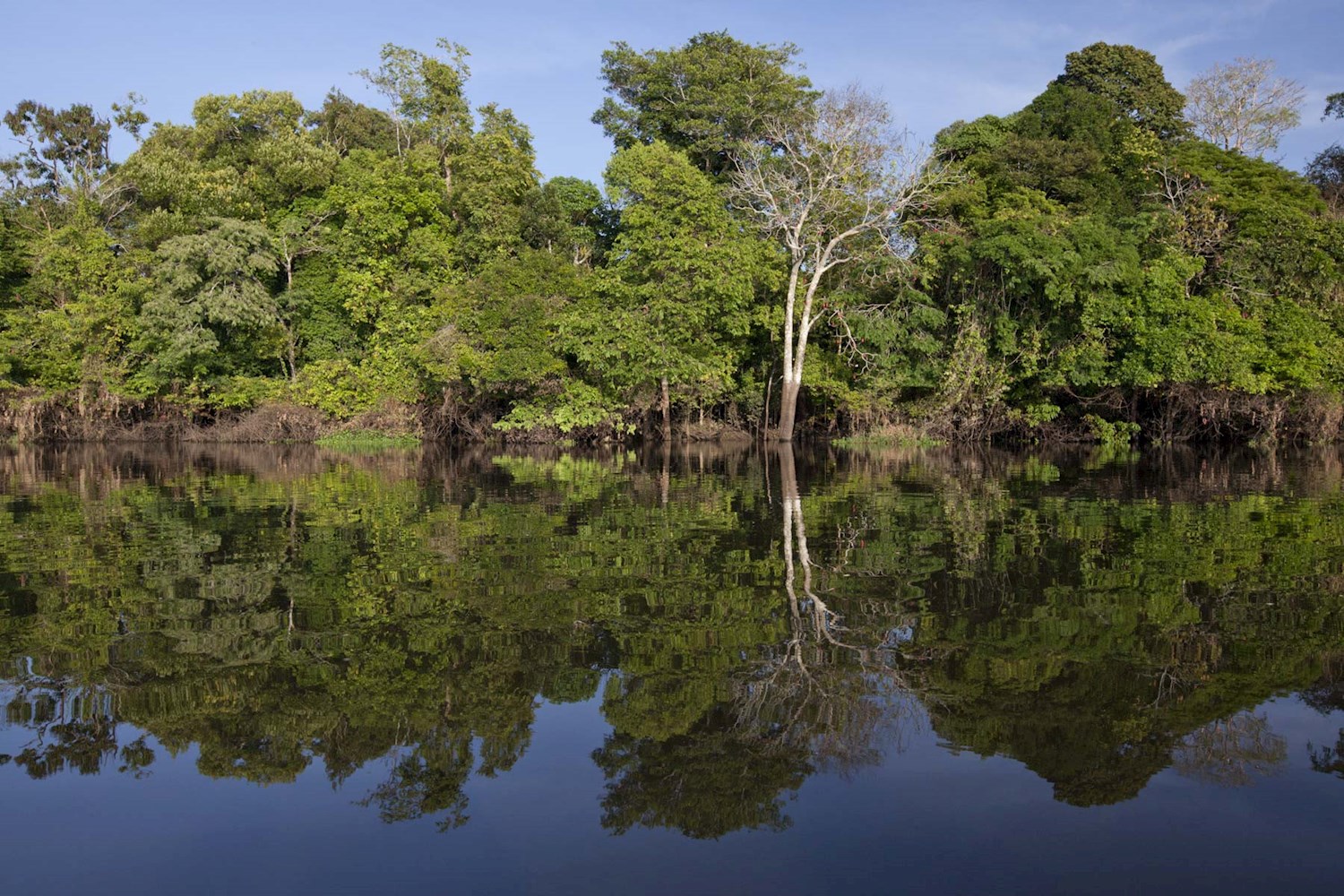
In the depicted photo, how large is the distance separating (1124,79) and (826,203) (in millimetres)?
19134

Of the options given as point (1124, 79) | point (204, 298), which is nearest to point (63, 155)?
point (204, 298)

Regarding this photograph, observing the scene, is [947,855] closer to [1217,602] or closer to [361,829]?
[361,829]

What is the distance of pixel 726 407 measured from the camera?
39.1 meters

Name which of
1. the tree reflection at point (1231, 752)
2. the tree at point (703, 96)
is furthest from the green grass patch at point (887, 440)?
the tree reflection at point (1231, 752)

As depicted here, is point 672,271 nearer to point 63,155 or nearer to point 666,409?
point 666,409

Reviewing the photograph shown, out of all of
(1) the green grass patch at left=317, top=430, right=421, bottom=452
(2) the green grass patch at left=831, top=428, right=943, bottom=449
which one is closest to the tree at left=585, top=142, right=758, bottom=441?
(2) the green grass patch at left=831, top=428, right=943, bottom=449

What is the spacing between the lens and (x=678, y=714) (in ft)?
19.0

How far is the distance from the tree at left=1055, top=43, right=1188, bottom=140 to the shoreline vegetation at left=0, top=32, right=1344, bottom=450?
0.52ft

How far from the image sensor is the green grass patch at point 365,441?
1412 inches

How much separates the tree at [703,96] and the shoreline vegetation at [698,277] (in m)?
0.14

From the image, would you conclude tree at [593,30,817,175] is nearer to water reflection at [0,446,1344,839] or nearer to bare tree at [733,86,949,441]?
bare tree at [733,86,949,441]

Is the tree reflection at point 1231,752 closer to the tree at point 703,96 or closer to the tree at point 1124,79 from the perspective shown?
the tree at point 703,96

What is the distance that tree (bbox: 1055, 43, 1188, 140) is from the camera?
4116 centimetres

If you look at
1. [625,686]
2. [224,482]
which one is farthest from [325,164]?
[625,686]
